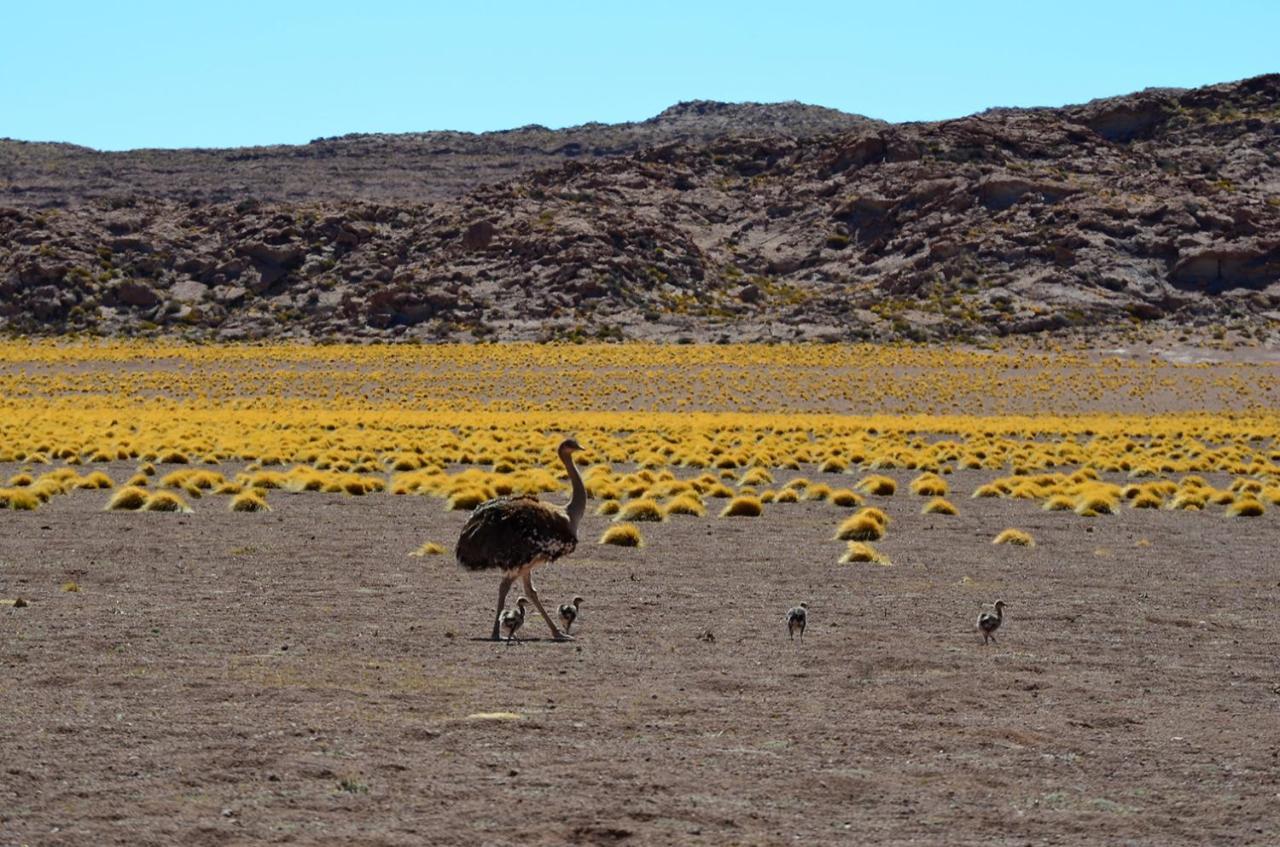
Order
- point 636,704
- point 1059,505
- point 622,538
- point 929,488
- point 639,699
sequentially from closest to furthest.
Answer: point 636,704 → point 639,699 → point 622,538 → point 1059,505 → point 929,488

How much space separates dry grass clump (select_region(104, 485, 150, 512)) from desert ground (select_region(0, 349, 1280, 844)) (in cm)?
397

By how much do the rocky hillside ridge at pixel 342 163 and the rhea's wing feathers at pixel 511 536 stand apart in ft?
422

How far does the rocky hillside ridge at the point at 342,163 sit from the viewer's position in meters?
152

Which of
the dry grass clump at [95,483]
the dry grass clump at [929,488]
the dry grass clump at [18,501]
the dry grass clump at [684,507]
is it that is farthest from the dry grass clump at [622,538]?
the dry grass clump at [95,483]

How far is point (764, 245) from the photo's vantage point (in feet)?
372

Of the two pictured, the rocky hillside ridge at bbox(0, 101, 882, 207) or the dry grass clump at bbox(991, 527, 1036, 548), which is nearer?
the dry grass clump at bbox(991, 527, 1036, 548)

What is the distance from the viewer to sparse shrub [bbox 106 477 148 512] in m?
23.6

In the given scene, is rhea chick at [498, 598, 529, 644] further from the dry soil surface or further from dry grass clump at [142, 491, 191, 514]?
dry grass clump at [142, 491, 191, 514]

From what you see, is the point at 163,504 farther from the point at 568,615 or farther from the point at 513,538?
the point at 513,538

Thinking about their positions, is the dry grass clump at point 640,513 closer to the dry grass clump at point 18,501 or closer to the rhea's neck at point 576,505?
the dry grass clump at point 18,501

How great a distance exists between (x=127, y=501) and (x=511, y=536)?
13684mm

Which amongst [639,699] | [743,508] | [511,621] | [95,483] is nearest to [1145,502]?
[743,508]

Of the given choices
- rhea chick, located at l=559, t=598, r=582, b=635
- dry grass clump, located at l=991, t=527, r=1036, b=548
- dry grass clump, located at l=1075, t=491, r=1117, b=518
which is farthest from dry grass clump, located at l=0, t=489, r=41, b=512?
dry grass clump, located at l=1075, t=491, r=1117, b=518

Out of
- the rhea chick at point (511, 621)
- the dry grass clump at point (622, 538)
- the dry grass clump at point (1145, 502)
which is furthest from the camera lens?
the dry grass clump at point (1145, 502)
